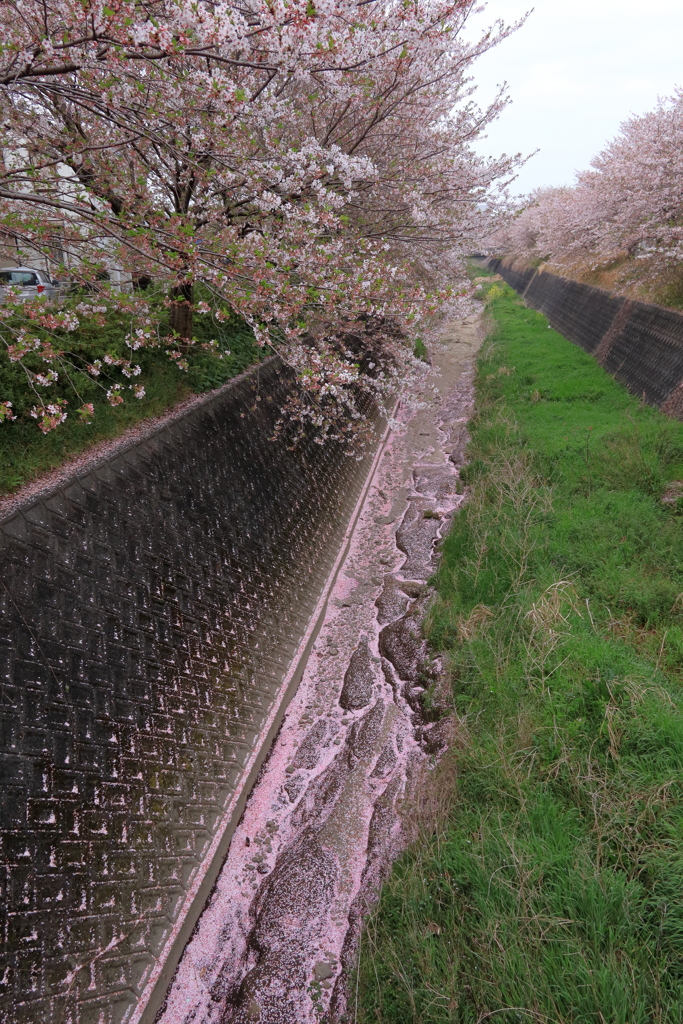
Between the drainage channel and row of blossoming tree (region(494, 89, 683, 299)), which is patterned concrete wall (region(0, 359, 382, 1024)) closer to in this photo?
the drainage channel

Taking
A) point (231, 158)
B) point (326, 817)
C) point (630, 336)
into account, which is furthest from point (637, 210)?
point (326, 817)

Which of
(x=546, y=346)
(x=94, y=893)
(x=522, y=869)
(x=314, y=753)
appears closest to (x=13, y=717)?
(x=94, y=893)

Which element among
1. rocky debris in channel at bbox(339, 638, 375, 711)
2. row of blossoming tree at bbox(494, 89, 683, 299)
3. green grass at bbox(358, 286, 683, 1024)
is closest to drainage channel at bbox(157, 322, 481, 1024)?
rocky debris in channel at bbox(339, 638, 375, 711)

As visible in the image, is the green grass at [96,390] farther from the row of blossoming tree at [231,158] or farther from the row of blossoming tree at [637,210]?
the row of blossoming tree at [637,210]

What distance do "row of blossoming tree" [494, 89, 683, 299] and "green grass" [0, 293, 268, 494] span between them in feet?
30.3

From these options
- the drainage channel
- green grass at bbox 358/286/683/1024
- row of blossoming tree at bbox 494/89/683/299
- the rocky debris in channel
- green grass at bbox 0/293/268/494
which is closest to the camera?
green grass at bbox 358/286/683/1024

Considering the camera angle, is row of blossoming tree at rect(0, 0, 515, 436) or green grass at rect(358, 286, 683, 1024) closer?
→ green grass at rect(358, 286, 683, 1024)

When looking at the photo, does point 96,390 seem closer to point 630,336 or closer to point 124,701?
point 124,701

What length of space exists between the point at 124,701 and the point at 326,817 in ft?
8.27

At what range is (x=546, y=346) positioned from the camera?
20531 millimetres

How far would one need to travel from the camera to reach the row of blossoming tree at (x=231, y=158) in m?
4.98

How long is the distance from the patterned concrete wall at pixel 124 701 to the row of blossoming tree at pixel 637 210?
472 inches

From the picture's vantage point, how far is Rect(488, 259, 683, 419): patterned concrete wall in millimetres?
12555

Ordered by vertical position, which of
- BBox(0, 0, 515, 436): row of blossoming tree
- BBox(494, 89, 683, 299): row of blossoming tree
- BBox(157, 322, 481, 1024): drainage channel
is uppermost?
BBox(494, 89, 683, 299): row of blossoming tree
